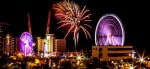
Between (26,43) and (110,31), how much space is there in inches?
1318

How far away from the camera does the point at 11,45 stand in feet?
384

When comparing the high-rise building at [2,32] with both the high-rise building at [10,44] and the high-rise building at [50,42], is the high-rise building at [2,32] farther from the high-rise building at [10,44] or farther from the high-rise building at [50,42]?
the high-rise building at [50,42]

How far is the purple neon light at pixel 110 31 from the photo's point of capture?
79.4m

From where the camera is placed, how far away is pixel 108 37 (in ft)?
268

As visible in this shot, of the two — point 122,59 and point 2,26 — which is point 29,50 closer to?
point 2,26

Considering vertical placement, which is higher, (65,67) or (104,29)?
(104,29)

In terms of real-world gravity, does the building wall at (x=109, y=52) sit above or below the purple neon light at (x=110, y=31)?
below

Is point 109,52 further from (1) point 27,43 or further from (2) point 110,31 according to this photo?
(1) point 27,43

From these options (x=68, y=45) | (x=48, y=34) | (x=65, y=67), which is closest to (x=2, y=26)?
(x=48, y=34)

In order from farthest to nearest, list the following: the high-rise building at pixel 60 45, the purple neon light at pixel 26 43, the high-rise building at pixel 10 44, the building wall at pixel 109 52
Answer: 1. the high-rise building at pixel 60 45
2. the high-rise building at pixel 10 44
3. the purple neon light at pixel 26 43
4. the building wall at pixel 109 52

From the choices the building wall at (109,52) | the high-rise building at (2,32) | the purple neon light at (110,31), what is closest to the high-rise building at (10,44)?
the high-rise building at (2,32)

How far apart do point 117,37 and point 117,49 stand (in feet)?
A: 40.5

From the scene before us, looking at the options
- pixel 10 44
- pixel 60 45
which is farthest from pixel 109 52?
pixel 10 44

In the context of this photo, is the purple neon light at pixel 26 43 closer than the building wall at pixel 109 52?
No
